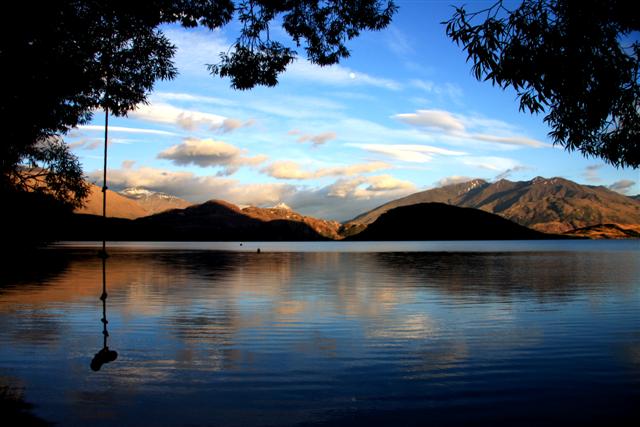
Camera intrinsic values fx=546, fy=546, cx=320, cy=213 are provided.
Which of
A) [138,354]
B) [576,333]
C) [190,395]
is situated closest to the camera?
[190,395]

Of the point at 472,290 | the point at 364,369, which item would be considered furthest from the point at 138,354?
the point at 472,290

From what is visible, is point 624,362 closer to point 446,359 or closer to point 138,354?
point 446,359

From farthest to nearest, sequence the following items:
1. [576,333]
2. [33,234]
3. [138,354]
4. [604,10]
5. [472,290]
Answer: [472,290]
[33,234]
[576,333]
[138,354]
[604,10]

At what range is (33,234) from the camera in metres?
35.6

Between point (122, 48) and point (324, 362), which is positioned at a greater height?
point (122, 48)

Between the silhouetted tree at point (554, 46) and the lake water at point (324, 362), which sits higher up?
the silhouetted tree at point (554, 46)

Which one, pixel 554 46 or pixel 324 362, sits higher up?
pixel 554 46

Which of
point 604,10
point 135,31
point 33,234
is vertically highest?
point 135,31

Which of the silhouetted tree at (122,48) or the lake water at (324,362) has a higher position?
the silhouetted tree at (122,48)

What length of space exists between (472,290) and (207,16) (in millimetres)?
31709

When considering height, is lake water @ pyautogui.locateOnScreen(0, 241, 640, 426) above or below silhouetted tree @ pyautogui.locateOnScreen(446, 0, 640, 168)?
→ below

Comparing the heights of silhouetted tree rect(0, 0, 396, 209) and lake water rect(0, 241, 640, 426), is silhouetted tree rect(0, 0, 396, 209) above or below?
above

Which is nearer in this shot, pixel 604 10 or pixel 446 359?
pixel 604 10

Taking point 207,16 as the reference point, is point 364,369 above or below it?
below
